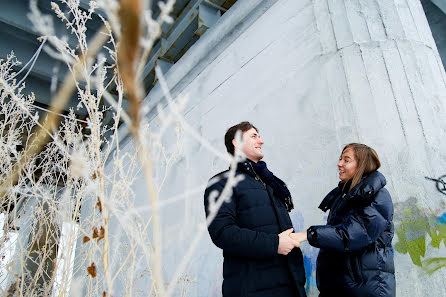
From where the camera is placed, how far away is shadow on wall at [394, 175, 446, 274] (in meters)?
1.40

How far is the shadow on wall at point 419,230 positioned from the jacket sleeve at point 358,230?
→ 43 cm

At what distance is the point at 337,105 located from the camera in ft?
5.96

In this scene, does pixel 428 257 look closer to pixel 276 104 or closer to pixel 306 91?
pixel 306 91

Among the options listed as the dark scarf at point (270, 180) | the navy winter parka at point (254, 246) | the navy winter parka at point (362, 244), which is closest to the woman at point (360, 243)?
the navy winter parka at point (362, 244)

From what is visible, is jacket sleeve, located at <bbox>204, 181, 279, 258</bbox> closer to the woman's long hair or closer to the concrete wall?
the concrete wall

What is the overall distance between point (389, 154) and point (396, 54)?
23.4 inches

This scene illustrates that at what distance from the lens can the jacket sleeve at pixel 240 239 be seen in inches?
44.0

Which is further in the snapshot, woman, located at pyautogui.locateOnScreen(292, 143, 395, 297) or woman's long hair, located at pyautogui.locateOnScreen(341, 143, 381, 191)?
woman's long hair, located at pyautogui.locateOnScreen(341, 143, 381, 191)

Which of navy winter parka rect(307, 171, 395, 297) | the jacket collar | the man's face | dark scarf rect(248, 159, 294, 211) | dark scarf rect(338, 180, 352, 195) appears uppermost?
the man's face

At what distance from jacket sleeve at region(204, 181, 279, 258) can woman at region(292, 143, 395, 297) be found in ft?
0.32

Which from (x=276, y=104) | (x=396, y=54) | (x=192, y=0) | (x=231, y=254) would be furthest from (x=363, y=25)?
(x=192, y=0)

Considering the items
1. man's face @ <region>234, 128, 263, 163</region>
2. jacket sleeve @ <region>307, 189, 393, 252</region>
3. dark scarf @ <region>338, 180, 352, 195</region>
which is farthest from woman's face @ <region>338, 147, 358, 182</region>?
man's face @ <region>234, 128, 263, 163</region>

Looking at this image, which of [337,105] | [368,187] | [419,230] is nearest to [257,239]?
[368,187]

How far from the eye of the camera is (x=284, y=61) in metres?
2.28
